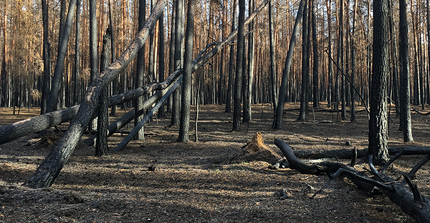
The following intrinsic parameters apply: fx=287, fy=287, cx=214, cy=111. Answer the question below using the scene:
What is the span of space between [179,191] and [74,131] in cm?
201

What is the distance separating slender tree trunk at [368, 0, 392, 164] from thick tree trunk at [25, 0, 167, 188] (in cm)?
488

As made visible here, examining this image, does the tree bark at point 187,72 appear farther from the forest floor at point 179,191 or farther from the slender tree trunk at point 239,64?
the slender tree trunk at point 239,64

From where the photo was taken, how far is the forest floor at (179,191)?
129 inches

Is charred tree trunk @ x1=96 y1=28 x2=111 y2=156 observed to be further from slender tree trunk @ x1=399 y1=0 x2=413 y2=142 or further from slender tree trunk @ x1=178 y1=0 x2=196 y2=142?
slender tree trunk @ x1=399 y1=0 x2=413 y2=142

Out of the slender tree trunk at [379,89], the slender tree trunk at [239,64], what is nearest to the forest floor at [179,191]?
the slender tree trunk at [379,89]

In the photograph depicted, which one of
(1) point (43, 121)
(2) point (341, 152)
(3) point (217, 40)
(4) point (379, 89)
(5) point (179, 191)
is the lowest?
(5) point (179, 191)

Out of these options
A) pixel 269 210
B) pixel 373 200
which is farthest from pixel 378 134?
pixel 269 210

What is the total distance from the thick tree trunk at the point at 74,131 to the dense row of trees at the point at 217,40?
3.56 metres

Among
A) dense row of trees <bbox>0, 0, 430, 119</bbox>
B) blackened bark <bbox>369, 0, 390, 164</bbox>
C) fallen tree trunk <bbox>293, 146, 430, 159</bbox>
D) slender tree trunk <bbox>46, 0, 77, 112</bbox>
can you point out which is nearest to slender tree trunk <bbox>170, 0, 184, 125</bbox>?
dense row of trees <bbox>0, 0, 430, 119</bbox>

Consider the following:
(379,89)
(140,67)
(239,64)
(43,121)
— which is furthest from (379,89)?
(43,121)

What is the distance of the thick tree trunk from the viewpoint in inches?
167

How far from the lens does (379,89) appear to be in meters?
5.71

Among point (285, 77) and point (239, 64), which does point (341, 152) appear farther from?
point (239, 64)

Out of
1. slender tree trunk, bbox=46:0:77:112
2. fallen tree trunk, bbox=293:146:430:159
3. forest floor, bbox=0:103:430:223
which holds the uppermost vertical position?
slender tree trunk, bbox=46:0:77:112
